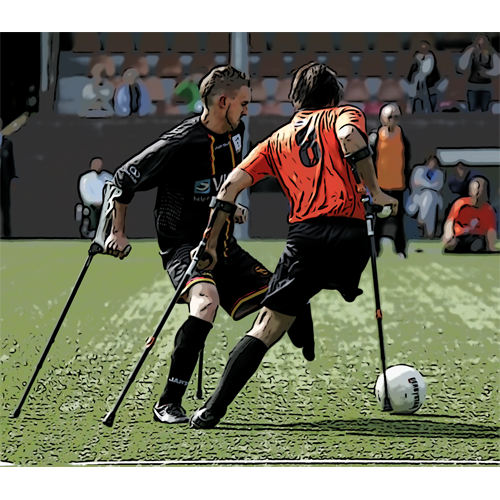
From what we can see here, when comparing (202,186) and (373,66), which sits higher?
(373,66)

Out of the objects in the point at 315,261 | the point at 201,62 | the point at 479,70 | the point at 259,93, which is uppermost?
the point at 201,62

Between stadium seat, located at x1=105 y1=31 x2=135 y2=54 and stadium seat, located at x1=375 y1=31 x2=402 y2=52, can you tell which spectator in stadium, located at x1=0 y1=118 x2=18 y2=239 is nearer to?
stadium seat, located at x1=105 y1=31 x2=135 y2=54

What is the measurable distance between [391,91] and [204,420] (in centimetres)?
2193

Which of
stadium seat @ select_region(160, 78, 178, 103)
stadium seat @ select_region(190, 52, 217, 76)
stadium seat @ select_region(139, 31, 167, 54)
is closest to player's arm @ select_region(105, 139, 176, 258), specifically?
stadium seat @ select_region(160, 78, 178, 103)

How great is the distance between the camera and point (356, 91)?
26.2 metres

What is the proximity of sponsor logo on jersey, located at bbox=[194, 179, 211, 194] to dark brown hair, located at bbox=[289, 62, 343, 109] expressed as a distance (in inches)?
32.0

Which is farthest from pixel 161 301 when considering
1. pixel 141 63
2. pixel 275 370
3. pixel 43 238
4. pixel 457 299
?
pixel 141 63

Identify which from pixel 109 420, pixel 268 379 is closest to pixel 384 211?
pixel 109 420

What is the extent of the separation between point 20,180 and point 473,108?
10.4 meters

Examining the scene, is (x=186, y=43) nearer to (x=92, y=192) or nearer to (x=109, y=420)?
(x=92, y=192)

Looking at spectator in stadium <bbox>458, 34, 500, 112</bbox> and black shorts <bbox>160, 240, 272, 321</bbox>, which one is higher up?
spectator in stadium <bbox>458, 34, 500, 112</bbox>

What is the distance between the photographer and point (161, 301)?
10797mm

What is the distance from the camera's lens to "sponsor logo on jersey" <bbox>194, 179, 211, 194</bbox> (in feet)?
18.3

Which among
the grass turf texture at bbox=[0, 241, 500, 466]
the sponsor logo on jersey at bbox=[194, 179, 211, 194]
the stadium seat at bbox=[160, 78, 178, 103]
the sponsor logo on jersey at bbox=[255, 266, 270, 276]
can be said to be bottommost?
the grass turf texture at bbox=[0, 241, 500, 466]
